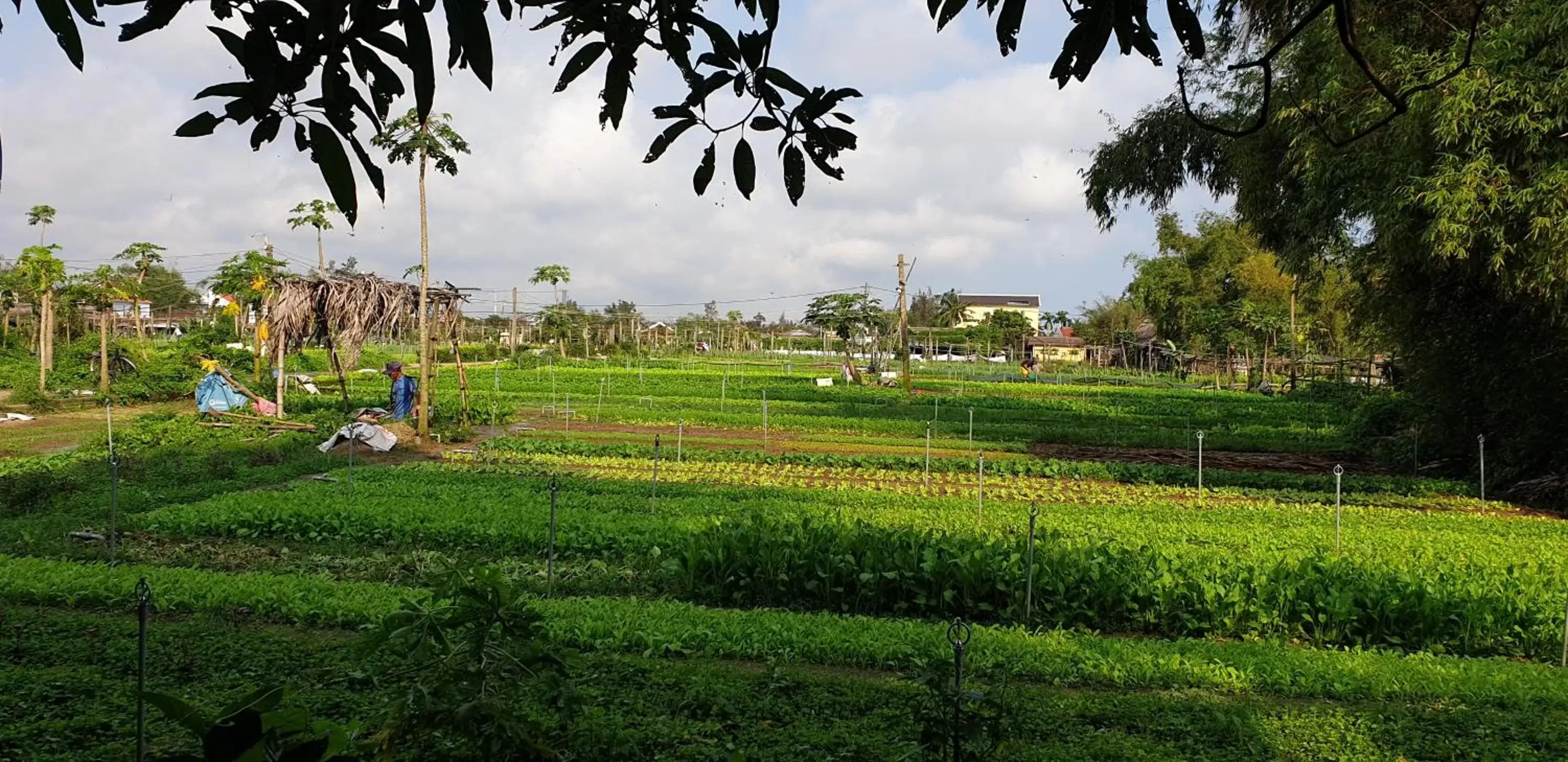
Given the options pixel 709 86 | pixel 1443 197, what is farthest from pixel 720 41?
pixel 1443 197

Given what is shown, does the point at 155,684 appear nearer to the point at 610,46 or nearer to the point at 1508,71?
the point at 610,46

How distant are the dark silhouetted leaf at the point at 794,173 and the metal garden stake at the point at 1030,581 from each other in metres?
4.64

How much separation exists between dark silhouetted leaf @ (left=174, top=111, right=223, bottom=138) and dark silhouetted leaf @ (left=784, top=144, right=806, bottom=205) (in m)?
1.28

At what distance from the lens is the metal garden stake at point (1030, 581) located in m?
6.78

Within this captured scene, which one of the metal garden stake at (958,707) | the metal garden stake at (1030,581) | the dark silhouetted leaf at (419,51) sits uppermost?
the dark silhouetted leaf at (419,51)

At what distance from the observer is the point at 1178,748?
452cm

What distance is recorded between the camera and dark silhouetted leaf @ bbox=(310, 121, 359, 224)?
69.4 inches

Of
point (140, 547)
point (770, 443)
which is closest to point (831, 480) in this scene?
point (770, 443)

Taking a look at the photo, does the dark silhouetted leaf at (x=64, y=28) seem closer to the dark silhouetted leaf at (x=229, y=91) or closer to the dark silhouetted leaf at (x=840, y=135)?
the dark silhouetted leaf at (x=229, y=91)

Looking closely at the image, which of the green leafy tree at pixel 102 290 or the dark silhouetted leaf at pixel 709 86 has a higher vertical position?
the green leafy tree at pixel 102 290

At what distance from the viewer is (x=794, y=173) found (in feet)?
8.18

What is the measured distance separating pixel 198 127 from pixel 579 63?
2.69 ft

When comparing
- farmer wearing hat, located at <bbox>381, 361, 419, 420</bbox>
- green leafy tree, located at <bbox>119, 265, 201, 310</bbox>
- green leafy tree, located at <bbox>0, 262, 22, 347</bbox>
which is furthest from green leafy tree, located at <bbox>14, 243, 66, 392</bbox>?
green leafy tree, located at <bbox>119, 265, 201, 310</bbox>

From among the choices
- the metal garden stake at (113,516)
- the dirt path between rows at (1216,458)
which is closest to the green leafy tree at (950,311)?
the dirt path between rows at (1216,458)
